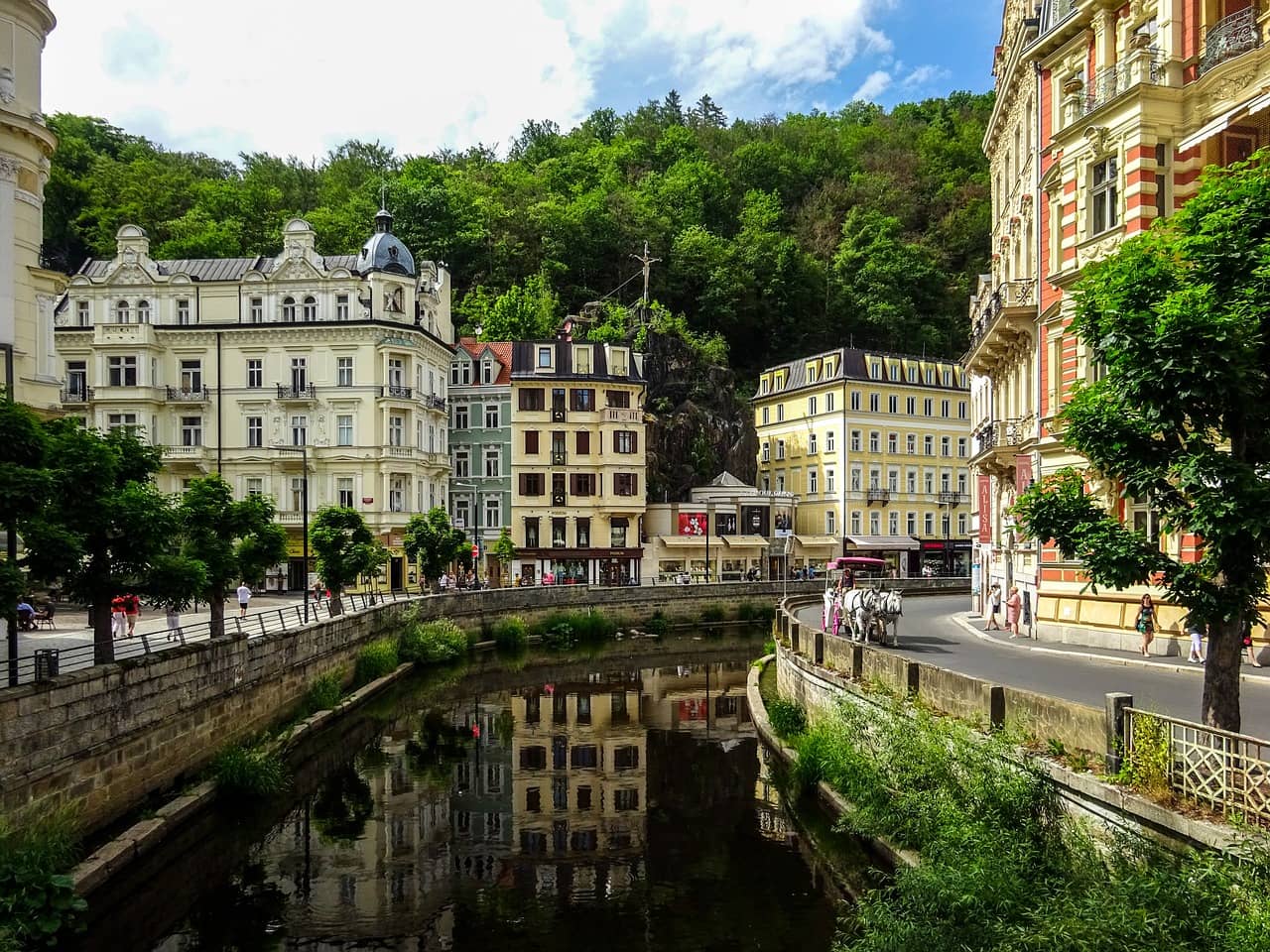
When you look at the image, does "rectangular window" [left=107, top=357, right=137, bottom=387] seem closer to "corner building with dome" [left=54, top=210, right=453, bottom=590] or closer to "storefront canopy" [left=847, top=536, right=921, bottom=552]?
"corner building with dome" [left=54, top=210, right=453, bottom=590]

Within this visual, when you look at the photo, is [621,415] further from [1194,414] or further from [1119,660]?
[1194,414]

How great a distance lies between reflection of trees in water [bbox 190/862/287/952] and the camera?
14.9m

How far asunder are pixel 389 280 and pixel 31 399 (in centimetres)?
3028

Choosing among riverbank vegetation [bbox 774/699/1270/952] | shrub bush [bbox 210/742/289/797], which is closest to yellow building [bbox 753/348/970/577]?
shrub bush [bbox 210/742/289/797]

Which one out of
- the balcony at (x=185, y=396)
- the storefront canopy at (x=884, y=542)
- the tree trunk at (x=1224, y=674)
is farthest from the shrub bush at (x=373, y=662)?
the storefront canopy at (x=884, y=542)

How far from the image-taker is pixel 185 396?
52844mm

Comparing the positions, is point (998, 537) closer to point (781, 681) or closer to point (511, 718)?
point (781, 681)

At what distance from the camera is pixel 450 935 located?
1520cm

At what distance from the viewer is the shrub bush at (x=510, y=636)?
46844 millimetres

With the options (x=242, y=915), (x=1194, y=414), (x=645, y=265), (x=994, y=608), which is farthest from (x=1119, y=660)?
(x=645, y=265)

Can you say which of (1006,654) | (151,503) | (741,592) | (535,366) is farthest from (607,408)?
(151,503)

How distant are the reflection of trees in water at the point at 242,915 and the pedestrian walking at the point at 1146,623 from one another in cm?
2010

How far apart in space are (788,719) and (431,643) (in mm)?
18860

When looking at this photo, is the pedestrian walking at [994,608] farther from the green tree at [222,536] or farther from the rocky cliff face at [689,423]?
the rocky cliff face at [689,423]
